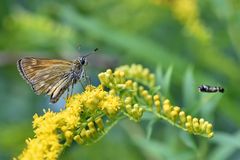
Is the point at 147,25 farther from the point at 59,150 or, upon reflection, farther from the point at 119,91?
the point at 59,150

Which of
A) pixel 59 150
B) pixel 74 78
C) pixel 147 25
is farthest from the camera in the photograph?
pixel 147 25

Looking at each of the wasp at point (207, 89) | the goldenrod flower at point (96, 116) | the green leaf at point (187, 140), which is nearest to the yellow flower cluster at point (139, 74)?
the goldenrod flower at point (96, 116)

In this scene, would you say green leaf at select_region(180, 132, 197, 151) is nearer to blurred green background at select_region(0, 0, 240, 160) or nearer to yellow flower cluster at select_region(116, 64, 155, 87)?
yellow flower cluster at select_region(116, 64, 155, 87)

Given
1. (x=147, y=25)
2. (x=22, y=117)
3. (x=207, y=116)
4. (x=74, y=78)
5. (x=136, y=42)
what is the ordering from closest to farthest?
1. (x=74, y=78)
2. (x=207, y=116)
3. (x=136, y=42)
4. (x=147, y=25)
5. (x=22, y=117)

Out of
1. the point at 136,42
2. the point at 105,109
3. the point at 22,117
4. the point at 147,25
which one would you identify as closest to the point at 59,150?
the point at 105,109

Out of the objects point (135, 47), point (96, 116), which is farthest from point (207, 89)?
point (135, 47)

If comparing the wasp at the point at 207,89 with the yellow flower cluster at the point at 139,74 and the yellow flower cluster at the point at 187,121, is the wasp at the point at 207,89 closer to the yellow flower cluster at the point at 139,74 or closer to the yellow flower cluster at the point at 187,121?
the yellow flower cluster at the point at 187,121

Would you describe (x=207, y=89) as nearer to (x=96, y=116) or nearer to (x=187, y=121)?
(x=187, y=121)
